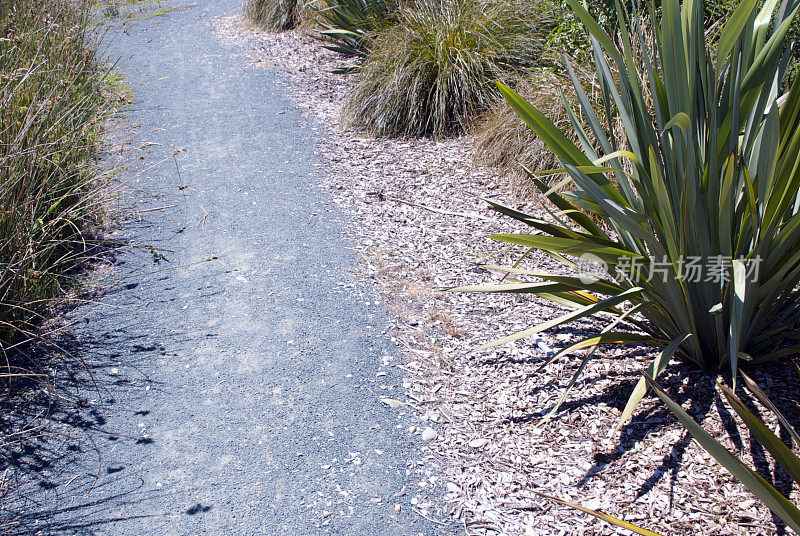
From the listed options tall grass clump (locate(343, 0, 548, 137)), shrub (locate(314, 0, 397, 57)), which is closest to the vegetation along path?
tall grass clump (locate(343, 0, 548, 137))

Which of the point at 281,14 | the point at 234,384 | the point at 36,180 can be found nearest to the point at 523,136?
the point at 234,384

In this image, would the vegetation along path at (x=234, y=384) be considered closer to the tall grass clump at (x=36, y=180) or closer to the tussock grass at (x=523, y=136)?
the tall grass clump at (x=36, y=180)

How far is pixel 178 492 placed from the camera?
2.64m

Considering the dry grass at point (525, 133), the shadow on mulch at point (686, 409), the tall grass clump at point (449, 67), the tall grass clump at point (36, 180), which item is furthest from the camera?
the tall grass clump at point (449, 67)

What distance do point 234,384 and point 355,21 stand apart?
616cm

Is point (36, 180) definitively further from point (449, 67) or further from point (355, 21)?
point (355, 21)

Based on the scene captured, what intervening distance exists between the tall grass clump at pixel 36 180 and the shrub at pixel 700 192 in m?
2.61

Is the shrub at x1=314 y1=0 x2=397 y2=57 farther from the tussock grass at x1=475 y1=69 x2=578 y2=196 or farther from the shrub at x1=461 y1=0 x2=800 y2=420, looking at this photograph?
the shrub at x1=461 y1=0 x2=800 y2=420

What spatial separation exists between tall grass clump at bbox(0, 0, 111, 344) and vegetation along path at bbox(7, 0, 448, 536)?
0.37m

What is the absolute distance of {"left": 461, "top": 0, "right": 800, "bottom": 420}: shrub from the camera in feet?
7.98

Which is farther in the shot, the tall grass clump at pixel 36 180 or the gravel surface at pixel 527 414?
the tall grass clump at pixel 36 180

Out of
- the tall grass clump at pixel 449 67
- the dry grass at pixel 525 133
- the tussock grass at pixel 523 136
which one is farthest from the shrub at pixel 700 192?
the tall grass clump at pixel 449 67

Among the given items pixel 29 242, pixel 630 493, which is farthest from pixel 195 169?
pixel 630 493

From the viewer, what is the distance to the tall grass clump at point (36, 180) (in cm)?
339
